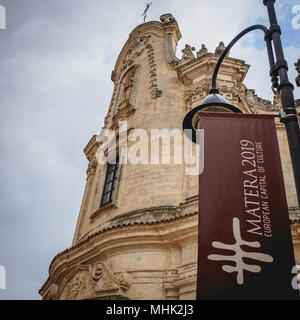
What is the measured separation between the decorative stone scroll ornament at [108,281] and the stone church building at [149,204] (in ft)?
0.08

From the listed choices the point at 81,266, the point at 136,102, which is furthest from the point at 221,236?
the point at 136,102

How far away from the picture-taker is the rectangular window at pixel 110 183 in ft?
43.8

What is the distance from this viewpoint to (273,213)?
4562mm

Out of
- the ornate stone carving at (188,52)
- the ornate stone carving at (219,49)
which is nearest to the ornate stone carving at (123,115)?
the ornate stone carving at (188,52)

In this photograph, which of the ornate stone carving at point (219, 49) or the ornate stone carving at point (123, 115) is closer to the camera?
the ornate stone carving at point (219, 49)

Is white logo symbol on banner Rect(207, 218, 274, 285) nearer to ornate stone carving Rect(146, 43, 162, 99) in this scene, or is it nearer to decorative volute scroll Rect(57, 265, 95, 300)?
decorative volute scroll Rect(57, 265, 95, 300)

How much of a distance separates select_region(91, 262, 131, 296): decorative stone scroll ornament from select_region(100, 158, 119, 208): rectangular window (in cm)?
304

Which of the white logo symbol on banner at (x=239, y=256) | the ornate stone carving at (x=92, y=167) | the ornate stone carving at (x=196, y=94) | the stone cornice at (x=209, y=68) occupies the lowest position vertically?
the white logo symbol on banner at (x=239, y=256)

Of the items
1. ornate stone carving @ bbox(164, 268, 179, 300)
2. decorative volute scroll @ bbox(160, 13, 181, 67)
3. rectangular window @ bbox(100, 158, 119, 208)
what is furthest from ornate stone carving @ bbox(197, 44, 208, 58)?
ornate stone carving @ bbox(164, 268, 179, 300)

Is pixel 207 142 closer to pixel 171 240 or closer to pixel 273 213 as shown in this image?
pixel 273 213

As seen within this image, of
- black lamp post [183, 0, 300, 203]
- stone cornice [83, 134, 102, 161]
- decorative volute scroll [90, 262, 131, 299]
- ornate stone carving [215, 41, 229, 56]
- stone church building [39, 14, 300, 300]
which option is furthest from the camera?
stone cornice [83, 134, 102, 161]

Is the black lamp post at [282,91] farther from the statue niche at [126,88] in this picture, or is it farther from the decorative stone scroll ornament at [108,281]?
the statue niche at [126,88]

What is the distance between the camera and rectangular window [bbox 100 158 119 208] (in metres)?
13.3

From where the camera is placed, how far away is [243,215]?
4.63m
